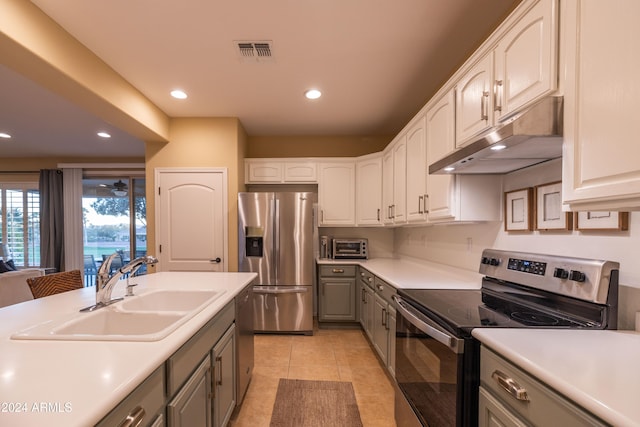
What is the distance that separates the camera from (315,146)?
411 cm

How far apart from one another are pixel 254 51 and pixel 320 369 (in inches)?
106

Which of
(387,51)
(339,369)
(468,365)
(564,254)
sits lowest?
(339,369)

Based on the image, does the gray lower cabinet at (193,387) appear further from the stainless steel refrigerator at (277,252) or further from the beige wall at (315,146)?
the beige wall at (315,146)

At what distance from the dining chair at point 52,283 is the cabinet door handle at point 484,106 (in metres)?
2.92

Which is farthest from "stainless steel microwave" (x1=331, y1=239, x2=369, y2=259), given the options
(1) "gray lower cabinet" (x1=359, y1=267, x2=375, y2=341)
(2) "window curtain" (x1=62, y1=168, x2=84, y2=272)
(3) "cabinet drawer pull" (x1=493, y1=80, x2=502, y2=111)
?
(2) "window curtain" (x1=62, y1=168, x2=84, y2=272)

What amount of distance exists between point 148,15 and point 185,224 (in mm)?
2181

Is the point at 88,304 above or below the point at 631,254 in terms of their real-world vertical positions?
below

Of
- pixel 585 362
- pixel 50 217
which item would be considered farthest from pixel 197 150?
pixel 50 217

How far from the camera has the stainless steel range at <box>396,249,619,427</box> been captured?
112 cm

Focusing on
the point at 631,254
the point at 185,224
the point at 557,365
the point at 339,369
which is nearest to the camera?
the point at 557,365

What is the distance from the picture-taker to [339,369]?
2.60m

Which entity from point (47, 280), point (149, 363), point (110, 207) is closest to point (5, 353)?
point (149, 363)

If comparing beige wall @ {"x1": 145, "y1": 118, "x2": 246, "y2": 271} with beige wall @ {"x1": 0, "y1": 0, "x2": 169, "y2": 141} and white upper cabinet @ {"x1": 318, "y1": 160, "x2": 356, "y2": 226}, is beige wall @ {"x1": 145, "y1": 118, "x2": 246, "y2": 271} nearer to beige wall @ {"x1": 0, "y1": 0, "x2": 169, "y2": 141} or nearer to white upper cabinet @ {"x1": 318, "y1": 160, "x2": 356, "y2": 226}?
beige wall @ {"x1": 0, "y1": 0, "x2": 169, "y2": 141}

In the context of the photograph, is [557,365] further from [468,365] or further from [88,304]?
[88,304]
